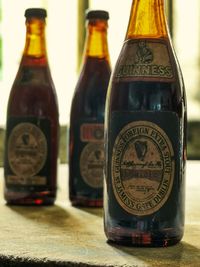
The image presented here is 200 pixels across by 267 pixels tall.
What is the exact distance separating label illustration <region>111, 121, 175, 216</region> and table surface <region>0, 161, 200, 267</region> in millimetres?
48

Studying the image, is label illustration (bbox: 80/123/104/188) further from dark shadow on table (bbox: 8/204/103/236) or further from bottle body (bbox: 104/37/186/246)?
bottle body (bbox: 104/37/186/246)

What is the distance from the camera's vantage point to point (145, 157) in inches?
23.7

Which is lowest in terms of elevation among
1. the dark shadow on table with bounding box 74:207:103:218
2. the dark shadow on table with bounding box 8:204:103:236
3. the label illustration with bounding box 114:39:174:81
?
the dark shadow on table with bounding box 74:207:103:218

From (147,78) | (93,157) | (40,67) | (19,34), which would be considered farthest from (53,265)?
(19,34)

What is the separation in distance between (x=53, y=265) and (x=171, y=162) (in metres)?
0.17

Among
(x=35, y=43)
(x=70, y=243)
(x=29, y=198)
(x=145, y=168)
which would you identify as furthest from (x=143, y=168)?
(x=35, y=43)

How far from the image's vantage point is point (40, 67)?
1.03 metres

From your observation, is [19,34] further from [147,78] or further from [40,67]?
[147,78]

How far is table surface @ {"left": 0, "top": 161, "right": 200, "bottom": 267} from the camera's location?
0.53 m

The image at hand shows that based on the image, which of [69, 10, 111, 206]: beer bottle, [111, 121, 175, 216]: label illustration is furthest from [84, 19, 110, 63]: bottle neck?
[111, 121, 175, 216]: label illustration

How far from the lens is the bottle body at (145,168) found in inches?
23.8

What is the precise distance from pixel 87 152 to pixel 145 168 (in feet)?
1.06

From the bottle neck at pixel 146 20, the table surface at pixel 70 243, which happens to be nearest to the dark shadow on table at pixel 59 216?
the table surface at pixel 70 243

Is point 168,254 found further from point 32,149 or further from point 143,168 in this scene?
point 32,149
